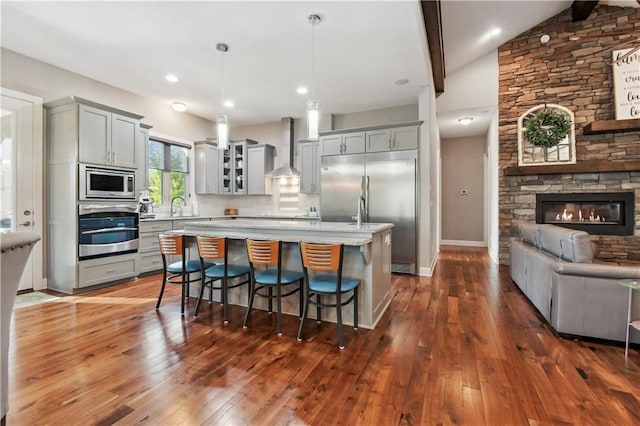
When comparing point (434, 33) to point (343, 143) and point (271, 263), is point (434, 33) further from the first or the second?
point (271, 263)

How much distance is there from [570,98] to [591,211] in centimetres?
199

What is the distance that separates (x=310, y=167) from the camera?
6387 millimetres

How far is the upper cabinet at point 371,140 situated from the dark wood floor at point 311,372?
2.85 metres

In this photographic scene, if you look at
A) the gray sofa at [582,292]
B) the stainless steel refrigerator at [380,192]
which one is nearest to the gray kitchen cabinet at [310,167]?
the stainless steel refrigerator at [380,192]

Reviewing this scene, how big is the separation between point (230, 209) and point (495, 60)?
640 cm

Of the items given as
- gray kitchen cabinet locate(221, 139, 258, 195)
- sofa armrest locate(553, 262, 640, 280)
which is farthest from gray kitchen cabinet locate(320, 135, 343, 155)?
sofa armrest locate(553, 262, 640, 280)

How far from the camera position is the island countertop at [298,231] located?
2.77 m

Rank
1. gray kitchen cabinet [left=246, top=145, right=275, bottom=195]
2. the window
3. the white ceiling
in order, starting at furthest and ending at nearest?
gray kitchen cabinet [left=246, top=145, right=275, bottom=195], the window, the white ceiling

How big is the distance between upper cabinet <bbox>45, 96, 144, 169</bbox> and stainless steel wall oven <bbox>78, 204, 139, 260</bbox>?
25.5 inches

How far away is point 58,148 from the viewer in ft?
13.3

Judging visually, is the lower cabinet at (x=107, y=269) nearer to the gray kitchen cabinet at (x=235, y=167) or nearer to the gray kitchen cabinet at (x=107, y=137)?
the gray kitchen cabinet at (x=107, y=137)

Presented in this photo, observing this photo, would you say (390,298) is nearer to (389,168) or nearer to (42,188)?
(389,168)

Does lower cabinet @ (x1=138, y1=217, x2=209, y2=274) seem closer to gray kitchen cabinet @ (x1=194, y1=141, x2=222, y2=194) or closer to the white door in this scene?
the white door

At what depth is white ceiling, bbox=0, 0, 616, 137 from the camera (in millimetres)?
3039
